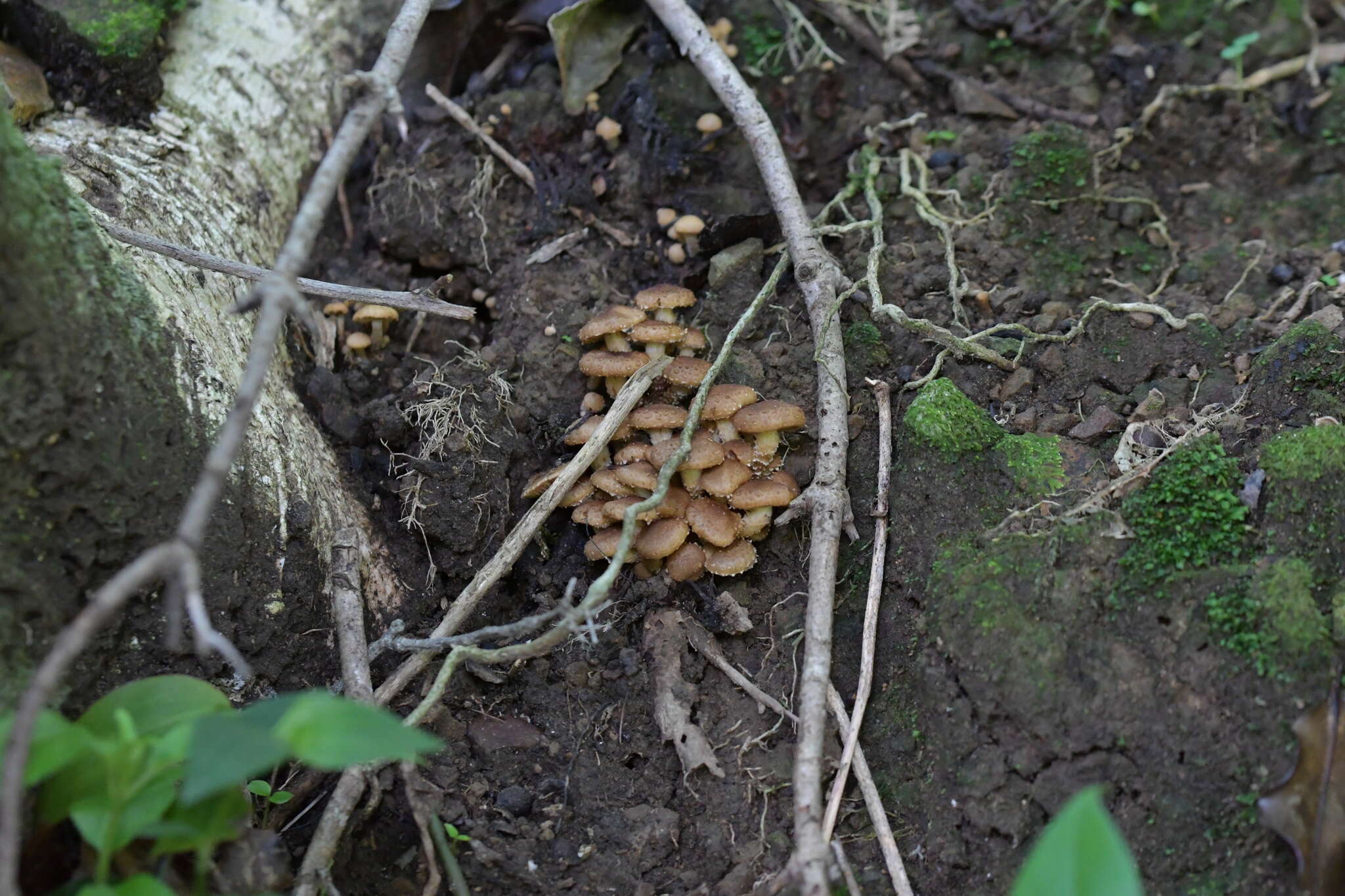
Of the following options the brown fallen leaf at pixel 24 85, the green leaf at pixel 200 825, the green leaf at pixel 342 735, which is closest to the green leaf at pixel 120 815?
the green leaf at pixel 200 825

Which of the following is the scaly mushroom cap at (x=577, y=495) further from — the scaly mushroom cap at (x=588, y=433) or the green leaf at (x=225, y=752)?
the green leaf at (x=225, y=752)

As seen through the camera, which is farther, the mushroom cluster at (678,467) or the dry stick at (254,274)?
the mushroom cluster at (678,467)

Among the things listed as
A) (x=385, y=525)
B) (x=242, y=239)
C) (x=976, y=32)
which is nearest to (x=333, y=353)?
(x=242, y=239)

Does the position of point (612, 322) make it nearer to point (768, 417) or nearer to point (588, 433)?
point (588, 433)

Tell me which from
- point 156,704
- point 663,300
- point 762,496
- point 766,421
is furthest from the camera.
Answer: point 663,300

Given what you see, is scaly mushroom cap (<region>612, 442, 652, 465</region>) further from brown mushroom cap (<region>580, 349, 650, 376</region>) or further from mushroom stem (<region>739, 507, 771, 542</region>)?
mushroom stem (<region>739, 507, 771, 542</region>)

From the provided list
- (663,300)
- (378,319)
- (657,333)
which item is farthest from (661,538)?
(378,319)
